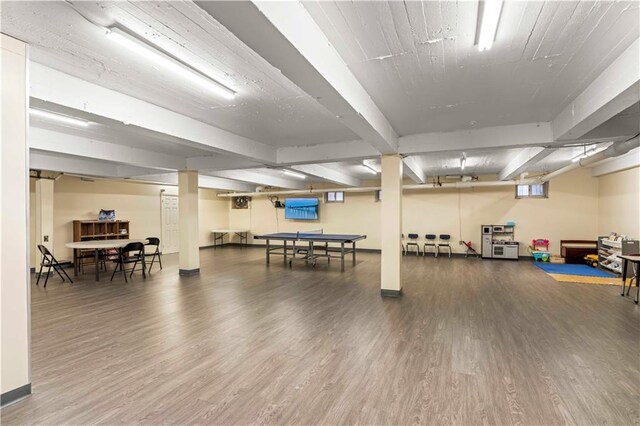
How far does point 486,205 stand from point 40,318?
11.5 m

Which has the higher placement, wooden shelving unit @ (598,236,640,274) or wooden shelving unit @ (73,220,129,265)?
wooden shelving unit @ (73,220,129,265)

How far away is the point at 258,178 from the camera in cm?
994

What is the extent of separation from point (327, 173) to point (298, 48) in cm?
697

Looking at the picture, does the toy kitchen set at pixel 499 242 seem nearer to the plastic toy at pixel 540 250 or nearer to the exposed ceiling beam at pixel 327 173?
the plastic toy at pixel 540 250

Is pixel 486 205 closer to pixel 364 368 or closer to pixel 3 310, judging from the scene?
pixel 364 368

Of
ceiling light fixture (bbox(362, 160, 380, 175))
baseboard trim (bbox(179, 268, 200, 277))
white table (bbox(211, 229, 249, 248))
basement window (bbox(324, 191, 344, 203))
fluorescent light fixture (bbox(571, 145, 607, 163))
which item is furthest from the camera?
white table (bbox(211, 229, 249, 248))

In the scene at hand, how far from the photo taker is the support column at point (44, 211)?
7.69m

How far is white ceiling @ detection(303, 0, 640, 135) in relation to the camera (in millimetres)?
2123

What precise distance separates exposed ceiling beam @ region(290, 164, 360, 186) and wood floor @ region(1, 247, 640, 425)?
3472mm

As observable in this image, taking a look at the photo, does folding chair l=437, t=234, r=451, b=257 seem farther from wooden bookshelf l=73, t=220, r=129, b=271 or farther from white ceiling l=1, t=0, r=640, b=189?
wooden bookshelf l=73, t=220, r=129, b=271

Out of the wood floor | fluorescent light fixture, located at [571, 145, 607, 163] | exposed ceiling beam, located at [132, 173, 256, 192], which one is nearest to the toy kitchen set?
the wood floor

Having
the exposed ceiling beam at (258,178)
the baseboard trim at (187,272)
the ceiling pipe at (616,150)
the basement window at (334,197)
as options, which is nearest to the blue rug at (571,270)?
the ceiling pipe at (616,150)

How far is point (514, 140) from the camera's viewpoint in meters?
4.81

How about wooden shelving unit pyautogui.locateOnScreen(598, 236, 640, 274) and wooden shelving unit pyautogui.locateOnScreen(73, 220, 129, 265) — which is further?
wooden shelving unit pyautogui.locateOnScreen(73, 220, 129, 265)
